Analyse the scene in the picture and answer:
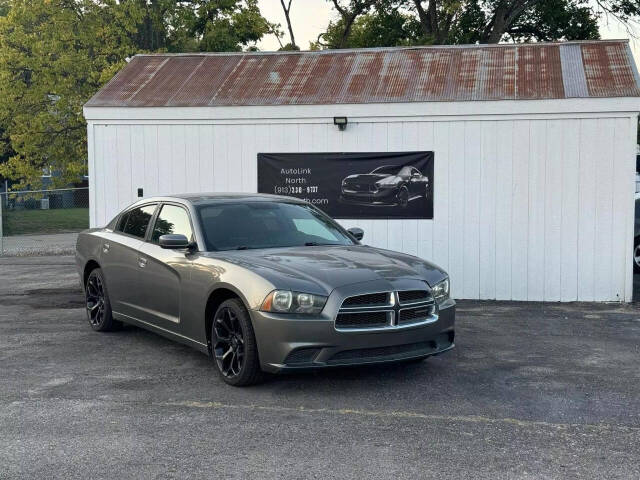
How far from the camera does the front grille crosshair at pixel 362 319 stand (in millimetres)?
5930

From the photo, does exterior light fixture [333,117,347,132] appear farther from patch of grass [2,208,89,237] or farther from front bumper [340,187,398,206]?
patch of grass [2,208,89,237]

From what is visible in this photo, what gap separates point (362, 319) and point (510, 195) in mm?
6194

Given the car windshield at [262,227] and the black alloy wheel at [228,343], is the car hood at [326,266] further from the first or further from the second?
the black alloy wheel at [228,343]

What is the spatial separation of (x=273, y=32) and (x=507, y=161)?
22.2 metres

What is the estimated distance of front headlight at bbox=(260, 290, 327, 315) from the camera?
592cm

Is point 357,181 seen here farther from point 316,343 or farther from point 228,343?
point 316,343

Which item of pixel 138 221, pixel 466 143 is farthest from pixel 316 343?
pixel 466 143

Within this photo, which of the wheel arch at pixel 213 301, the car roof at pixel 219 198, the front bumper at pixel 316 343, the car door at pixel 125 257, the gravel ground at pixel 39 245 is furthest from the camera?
the gravel ground at pixel 39 245

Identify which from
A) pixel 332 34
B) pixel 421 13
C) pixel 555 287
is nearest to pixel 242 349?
pixel 555 287

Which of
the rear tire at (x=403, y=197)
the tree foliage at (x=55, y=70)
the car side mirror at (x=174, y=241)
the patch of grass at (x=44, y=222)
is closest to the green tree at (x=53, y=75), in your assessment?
the tree foliage at (x=55, y=70)

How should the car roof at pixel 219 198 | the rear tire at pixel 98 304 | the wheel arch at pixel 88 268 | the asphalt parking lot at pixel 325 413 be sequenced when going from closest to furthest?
the asphalt parking lot at pixel 325 413, the car roof at pixel 219 198, the rear tire at pixel 98 304, the wheel arch at pixel 88 268

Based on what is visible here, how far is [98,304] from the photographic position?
8.73m

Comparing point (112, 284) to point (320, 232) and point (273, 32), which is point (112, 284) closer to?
point (320, 232)

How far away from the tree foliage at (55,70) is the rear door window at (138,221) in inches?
673
